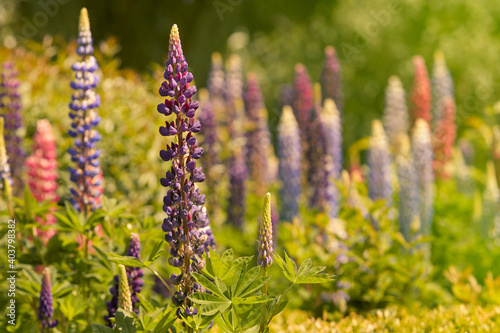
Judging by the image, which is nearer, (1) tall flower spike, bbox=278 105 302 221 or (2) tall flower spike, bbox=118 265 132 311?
(2) tall flower spike, bbox=118 265 132 311

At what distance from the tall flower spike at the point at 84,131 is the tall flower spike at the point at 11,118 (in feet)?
3.53

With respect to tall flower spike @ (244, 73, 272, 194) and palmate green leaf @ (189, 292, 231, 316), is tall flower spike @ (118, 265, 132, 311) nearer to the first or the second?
palmate green leaf @ (189, 292, 231, 316)

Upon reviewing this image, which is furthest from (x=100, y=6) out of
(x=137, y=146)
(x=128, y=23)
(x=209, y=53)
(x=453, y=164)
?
(x=453, y=164)

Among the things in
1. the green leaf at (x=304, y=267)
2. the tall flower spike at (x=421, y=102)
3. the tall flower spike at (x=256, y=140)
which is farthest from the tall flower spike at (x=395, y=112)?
the green leaf at (x=304, y=267)

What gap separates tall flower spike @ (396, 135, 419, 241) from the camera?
3990 mm

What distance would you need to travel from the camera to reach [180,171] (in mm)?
1943

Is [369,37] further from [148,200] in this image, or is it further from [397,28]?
[148,200]

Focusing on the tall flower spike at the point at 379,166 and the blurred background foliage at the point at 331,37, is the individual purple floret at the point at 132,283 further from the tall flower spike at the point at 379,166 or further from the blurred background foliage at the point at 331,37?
the blurred background foliage at the point at 331,37

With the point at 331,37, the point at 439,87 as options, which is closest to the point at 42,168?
the point at 439,87

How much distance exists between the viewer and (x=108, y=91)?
5539mm

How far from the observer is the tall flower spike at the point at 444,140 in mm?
5801

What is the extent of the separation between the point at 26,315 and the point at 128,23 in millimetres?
8096

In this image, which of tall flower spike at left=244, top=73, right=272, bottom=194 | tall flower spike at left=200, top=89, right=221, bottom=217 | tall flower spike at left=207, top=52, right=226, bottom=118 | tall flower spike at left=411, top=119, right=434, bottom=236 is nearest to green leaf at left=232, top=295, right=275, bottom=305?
tall flower spike at left=411, top=119, right=434, bottom=236

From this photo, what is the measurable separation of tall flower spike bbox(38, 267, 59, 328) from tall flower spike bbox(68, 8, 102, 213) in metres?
0.59
